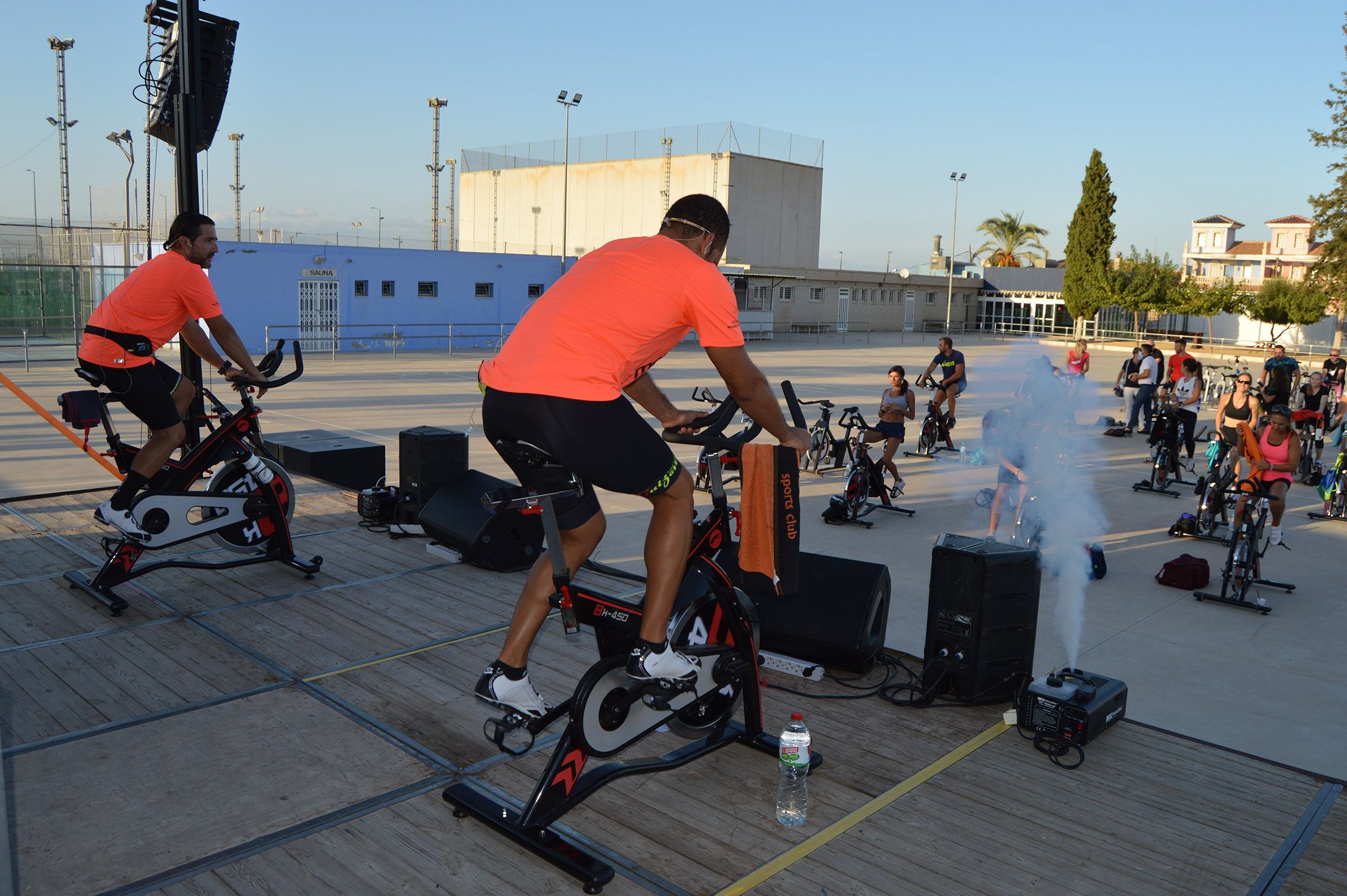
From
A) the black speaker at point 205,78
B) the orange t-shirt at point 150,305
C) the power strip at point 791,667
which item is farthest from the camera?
the black speaker at point 205,78

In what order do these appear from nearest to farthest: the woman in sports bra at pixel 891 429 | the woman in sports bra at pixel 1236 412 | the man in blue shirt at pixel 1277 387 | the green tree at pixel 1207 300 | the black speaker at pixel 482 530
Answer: the black speaker at pixel 482 530
the woman in sports bra at pixel 1236 412
the woman in sports bra at pixel 891 429
the man in blue shirt at pixel 1277 387
the green tree at pixel 1207 300

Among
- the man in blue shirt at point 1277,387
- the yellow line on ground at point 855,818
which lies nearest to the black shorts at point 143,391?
the yellow line on ground at point 855,818

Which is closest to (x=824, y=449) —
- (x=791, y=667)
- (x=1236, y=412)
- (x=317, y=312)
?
(x=1236, y=412)

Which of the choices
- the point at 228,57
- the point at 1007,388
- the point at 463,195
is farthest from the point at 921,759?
the point at 463,195

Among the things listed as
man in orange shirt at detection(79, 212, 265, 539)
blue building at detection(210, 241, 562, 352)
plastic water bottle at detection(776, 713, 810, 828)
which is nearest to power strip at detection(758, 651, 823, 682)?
plastic water bottle at detection(776, 713, 810, 828)

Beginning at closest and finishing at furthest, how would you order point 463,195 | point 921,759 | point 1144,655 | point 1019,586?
point 921,759, point 1019,586, point 1144,655, point 463,195

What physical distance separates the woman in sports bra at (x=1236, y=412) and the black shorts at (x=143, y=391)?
991 centimetres

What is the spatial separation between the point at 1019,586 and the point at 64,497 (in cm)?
768

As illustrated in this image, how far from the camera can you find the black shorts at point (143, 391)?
18.0 ft

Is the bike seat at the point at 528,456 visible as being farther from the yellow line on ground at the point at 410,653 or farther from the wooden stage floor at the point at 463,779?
the yellow line on ground at the point at 410,653

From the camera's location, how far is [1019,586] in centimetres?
457

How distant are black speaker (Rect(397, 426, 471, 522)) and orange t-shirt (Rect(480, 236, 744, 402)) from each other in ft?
14.3

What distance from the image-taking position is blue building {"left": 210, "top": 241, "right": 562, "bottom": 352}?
Answer: 29094 millimetres

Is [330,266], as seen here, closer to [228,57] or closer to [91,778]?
[228,57]
